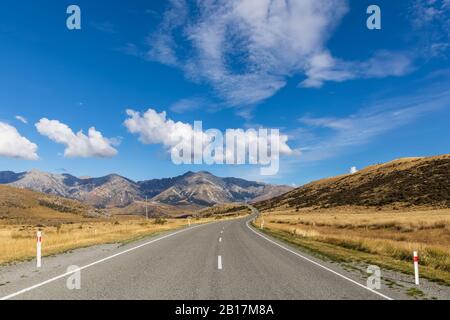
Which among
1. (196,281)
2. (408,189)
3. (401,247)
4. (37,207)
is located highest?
(408,189)

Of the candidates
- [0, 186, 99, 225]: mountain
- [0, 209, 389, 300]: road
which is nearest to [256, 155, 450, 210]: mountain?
[0, 209, 389, 300]: road

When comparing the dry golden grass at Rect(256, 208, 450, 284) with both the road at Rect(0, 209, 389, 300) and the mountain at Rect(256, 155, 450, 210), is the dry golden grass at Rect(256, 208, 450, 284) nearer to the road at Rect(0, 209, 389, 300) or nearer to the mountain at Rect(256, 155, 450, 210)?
the road at Rect(0, 209, 389, 300)

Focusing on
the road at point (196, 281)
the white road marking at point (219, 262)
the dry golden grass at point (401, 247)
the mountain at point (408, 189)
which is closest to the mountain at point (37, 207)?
the mountain at point (408, 189)

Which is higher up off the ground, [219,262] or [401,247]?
[219,262]

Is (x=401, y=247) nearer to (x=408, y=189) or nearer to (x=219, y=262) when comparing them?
(x=219, y=262)

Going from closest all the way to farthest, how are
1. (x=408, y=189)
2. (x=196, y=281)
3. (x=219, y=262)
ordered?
(x=196, y=281)
(x=219, y=262)
(x=408, y=189)

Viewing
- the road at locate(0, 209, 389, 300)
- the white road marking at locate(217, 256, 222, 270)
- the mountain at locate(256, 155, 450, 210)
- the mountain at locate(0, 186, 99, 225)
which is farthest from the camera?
the mountain at locate(0, 186, 99, 225)

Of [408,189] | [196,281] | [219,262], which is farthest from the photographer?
[408,189]

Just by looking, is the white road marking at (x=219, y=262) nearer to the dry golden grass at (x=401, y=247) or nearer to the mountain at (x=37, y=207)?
the dry golden grass at (x=401, y=247)

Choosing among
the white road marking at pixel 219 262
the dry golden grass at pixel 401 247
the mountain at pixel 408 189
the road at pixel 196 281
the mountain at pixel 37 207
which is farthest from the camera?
the mountain at pixel 37 207

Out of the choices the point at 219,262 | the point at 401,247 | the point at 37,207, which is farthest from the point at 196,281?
the point at 37,207

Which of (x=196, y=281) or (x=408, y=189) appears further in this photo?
(x=408, y=189)

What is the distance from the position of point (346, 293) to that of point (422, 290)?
6.91 feet
